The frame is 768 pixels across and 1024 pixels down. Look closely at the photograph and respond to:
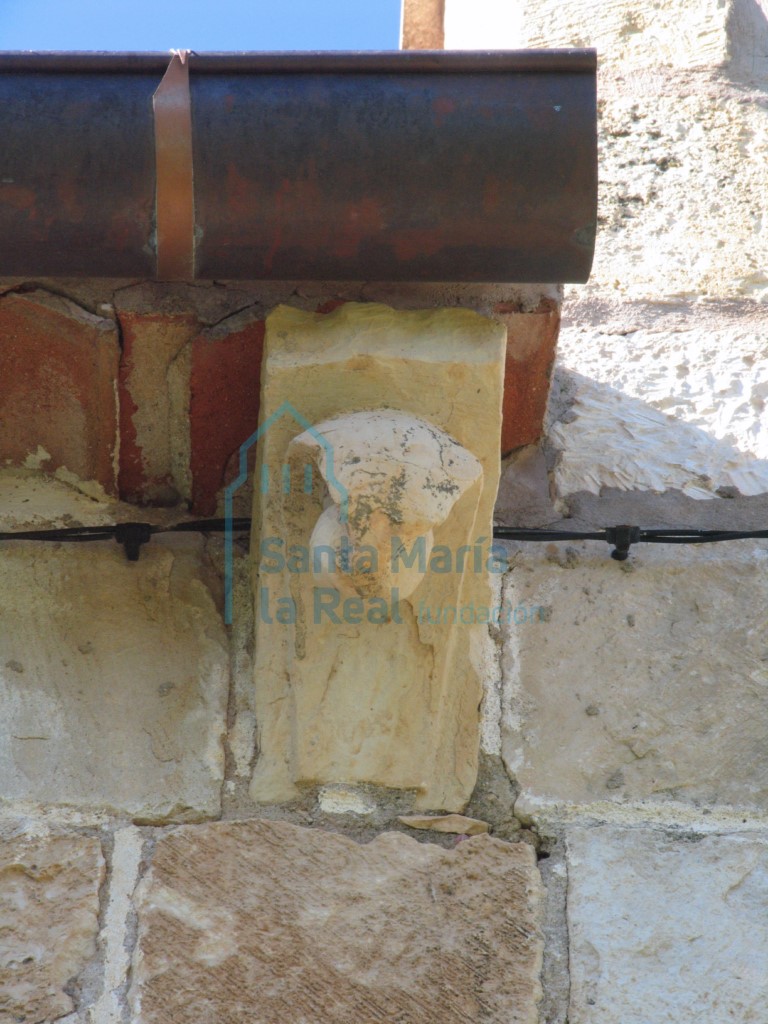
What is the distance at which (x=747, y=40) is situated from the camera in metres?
3.04

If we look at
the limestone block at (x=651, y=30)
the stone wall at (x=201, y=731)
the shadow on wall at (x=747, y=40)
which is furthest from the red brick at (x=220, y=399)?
the shadow on wall at (x=747, y=40)

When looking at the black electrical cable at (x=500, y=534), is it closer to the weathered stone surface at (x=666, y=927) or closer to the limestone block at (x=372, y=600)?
the limestone block at (x=372, y=600)

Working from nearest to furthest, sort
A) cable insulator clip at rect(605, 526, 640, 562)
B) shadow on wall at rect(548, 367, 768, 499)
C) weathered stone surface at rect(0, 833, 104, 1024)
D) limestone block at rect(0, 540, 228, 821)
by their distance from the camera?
weathered stone surface at rect(0, 833, 104, 1024) < limestone block at rect(0, 540, 228, 821) < cable insulator clip at rect(605, 526, 640, 562) < shadow on wall at rect(548, 367, 768, 499)

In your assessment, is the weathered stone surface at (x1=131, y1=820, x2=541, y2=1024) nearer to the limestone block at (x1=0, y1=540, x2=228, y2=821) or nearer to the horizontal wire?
the limestone block at (x1=0, y1=540, x2=228, y2=821)

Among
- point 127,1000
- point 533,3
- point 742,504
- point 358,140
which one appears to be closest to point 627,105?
point 533,3

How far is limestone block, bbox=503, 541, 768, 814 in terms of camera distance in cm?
215

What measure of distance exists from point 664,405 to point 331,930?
3.42ft

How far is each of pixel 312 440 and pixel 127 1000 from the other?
27.5 inches

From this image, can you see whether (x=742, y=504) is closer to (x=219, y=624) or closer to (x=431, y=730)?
(x=431, y=730)

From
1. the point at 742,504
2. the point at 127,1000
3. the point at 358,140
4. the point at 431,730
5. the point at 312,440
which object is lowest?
the point at 127,1000

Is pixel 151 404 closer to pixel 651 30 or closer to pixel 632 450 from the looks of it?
pixel 632 450

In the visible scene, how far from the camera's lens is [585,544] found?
2336 millimetres

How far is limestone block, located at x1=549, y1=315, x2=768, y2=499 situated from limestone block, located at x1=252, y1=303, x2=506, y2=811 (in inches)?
13.9

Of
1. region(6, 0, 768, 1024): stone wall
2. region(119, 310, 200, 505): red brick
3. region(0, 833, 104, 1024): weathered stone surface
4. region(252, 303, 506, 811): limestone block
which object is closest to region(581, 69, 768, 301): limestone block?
region(6, 0, 768, 1024): stone wall
